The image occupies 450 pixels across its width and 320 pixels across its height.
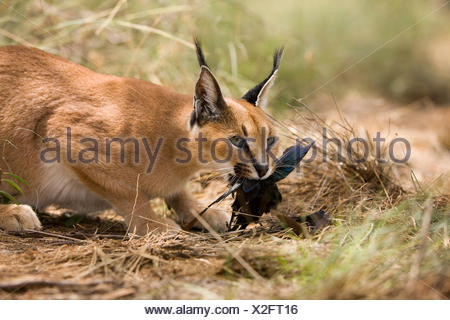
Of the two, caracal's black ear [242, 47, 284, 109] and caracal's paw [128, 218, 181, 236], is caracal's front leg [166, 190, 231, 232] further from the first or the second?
caracal's black ear [242, 47, 284, 109]

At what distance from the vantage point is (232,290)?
7.85 ft

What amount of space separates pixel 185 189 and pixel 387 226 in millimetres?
1728

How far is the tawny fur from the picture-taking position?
3.55 m

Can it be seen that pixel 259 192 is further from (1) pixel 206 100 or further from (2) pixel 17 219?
(2) pixel 17 219

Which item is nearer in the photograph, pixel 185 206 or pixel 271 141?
pixel 271 141

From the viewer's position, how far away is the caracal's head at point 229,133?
3.30m

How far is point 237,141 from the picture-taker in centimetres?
340

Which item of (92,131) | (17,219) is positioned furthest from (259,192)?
(17,219)

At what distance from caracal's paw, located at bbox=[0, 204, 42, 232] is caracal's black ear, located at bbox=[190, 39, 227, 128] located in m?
1.35

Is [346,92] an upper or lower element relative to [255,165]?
upper

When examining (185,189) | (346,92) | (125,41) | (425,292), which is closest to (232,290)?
(425,292)

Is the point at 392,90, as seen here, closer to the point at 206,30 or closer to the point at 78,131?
the point at 206,30

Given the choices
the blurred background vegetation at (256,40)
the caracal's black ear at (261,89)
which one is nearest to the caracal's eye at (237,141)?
the caracal's black ear at (261,89)

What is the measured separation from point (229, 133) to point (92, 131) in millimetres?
1039
